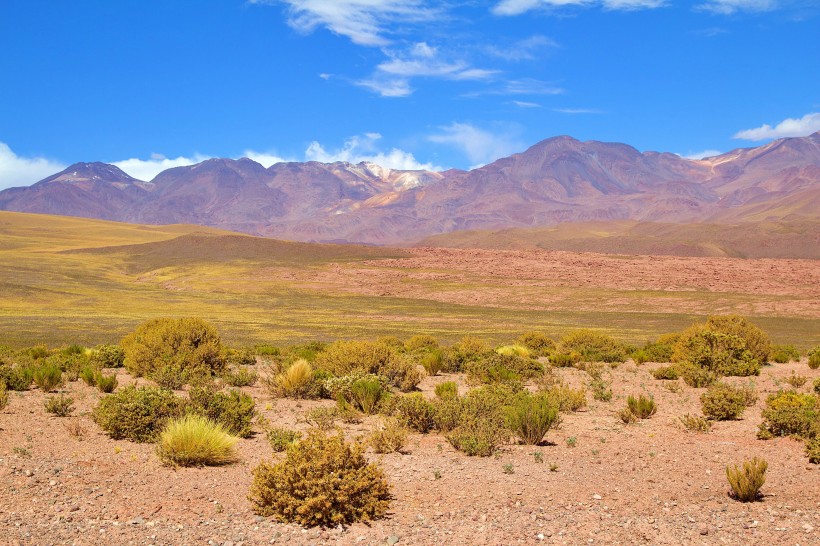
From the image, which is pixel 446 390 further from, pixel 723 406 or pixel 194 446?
pixel 194 446

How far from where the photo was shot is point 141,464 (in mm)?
10117

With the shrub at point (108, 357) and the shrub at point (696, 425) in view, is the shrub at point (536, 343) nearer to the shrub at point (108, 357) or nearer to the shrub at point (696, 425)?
the shrub at point (108, 357)

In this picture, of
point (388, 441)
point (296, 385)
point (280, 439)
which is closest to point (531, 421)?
point (388, 441)

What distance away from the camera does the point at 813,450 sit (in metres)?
10.7

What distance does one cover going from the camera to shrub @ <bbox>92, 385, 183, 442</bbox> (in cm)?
1171

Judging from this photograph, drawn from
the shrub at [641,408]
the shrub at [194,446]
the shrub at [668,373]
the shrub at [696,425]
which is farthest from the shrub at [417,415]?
the shrub at [668,373]

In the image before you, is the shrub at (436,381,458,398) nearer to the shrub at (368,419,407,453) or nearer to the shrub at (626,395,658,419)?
the shrub at (626,395,658,419)

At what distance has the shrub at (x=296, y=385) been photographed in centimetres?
1712

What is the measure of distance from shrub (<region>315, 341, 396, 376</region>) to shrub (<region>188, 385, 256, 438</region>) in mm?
6814

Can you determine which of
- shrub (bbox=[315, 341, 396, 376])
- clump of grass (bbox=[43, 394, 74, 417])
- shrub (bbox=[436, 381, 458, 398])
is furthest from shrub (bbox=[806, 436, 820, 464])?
clump of grass (bbox=[43, 394, 74, 417])

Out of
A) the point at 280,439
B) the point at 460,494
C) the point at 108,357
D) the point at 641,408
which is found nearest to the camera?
the point at 460,494

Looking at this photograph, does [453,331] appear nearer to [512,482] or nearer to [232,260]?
[512,482]

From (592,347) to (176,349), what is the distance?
1660 cm

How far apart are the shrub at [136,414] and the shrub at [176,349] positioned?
21.7 ft
